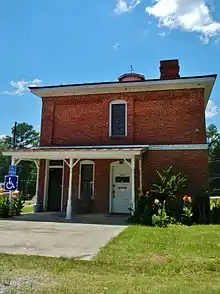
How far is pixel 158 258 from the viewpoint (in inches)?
286

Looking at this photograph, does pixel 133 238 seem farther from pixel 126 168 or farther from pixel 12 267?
pixel 126 168

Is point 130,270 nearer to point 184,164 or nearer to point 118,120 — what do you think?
point 184,164

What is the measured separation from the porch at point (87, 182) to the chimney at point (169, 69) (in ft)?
15.8

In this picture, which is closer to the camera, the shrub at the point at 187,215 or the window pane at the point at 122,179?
the shrub at the point at 187,215

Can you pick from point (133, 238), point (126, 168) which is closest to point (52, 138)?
point (126, 168)

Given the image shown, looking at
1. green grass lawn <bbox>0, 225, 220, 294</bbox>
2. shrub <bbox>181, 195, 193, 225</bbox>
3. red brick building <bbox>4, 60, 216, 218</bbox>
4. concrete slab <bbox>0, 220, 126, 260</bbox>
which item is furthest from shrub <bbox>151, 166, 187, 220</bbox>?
green grass lawn <bbox>0, 225, 220, 294</bbox>

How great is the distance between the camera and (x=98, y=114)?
17875mm

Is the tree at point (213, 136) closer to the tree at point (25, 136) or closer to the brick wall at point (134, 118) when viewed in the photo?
the tree at point (25, 136)

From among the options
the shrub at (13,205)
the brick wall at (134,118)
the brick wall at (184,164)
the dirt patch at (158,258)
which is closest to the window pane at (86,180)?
the brick wall at (134,118)

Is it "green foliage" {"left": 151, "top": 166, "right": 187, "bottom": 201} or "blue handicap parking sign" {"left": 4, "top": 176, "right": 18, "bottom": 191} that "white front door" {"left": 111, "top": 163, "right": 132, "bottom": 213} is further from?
"blue handicap parking sign" {"left": 4, "top": 176, "right": 18, "bottom": 191}

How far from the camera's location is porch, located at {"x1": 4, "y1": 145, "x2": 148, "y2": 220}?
16.2 meters

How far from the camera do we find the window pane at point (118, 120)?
1756 centimetres

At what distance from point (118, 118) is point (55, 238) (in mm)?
9443

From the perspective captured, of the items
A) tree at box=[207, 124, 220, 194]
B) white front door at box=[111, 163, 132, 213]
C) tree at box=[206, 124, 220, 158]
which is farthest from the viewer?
tree at box=[206, 124, 220, 158]
